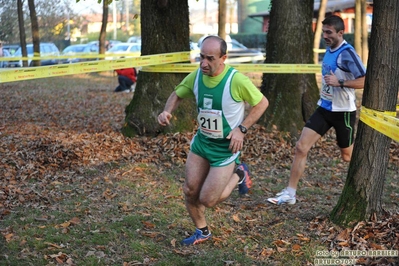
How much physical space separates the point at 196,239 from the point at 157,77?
4747 millimetres

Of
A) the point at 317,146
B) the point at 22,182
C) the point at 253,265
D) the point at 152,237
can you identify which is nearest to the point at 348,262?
the point at 253,265

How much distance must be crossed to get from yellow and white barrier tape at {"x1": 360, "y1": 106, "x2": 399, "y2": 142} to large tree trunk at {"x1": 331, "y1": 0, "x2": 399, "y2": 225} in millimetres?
59

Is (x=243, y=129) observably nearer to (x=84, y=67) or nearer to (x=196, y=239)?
(x=196, y=239)

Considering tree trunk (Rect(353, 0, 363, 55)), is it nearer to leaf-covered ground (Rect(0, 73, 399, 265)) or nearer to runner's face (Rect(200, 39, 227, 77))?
leaf-covered ground (Rect(0, 73, 399, 265))

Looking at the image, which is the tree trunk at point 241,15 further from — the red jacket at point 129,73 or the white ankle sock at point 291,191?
the white ankle sock at point 291,191

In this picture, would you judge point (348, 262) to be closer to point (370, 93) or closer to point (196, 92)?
point (370, 93)

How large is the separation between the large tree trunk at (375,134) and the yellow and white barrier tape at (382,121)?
0.06 metres

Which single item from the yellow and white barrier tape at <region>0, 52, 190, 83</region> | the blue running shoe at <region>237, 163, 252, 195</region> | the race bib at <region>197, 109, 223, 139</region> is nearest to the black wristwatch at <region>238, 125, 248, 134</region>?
the race bib at <region>197, 109, 223, 139</region>

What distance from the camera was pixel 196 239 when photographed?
602 centimetres

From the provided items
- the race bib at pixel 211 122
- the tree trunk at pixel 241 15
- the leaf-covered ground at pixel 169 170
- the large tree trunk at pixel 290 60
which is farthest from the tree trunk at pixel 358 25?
the tree trunk at pixel 241 15

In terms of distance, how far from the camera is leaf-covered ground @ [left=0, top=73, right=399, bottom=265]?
5887 millimetres

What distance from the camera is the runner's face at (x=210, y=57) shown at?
5.51 m

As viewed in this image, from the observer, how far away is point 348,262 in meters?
5.37

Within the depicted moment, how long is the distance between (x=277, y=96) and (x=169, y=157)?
262 cm
